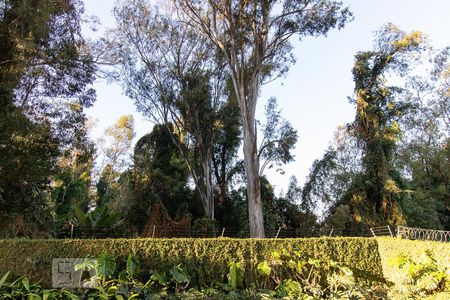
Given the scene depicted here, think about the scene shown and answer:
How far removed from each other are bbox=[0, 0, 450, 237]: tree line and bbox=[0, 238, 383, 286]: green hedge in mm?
4635

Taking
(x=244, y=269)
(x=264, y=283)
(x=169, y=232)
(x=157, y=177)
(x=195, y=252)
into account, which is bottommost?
(x=264, y=283)

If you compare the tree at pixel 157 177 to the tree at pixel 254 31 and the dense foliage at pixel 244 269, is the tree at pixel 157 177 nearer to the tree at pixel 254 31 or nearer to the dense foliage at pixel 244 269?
the tree at pixel 254 31

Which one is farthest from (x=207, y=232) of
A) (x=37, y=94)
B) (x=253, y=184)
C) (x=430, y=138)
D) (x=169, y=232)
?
(x=430, y=138)

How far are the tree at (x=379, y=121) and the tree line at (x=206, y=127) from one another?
0.05 metres

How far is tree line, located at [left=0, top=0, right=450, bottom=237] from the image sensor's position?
12875 millimetres

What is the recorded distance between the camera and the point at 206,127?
2070cm

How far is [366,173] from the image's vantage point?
1778cm

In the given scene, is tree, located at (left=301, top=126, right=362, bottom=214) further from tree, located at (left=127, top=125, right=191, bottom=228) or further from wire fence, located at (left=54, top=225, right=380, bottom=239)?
tree, located at (left=127, top=125, right=191, bottom=228)

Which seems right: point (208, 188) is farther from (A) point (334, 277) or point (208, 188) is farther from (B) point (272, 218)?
(A) point (334, 277)

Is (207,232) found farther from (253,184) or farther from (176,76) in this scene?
(176,76)

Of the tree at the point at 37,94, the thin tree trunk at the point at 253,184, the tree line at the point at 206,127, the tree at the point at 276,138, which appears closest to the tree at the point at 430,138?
the tree line at the point at 206,127

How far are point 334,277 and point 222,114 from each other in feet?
46.2

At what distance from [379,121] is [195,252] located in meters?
13.1

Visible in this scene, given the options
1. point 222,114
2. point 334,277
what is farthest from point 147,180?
point 334,277
